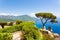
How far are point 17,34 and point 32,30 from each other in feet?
6.67

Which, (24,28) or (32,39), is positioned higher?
(24,28)

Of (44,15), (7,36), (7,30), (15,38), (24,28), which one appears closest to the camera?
(7,36)

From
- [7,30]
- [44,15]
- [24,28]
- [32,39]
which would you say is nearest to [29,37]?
[32,39]

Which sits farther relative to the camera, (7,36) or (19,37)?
(19,37)

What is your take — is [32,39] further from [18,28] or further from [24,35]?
[18,28]

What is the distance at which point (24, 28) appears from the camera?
59.8ft

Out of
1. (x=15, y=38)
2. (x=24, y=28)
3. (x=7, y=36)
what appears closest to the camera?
(x=7, y=36)

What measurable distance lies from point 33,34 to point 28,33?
68cm

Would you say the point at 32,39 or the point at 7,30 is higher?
the point at 7,30

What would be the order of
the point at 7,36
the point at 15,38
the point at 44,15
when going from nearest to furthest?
the point at 7,36
the point at 15,38
the point at 44,15

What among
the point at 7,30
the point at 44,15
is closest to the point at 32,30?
the point at 7,30

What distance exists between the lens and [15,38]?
52.4 feet

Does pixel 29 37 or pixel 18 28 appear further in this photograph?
pixel 18 28

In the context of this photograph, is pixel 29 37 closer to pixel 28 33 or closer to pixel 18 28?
pixel 28 33
